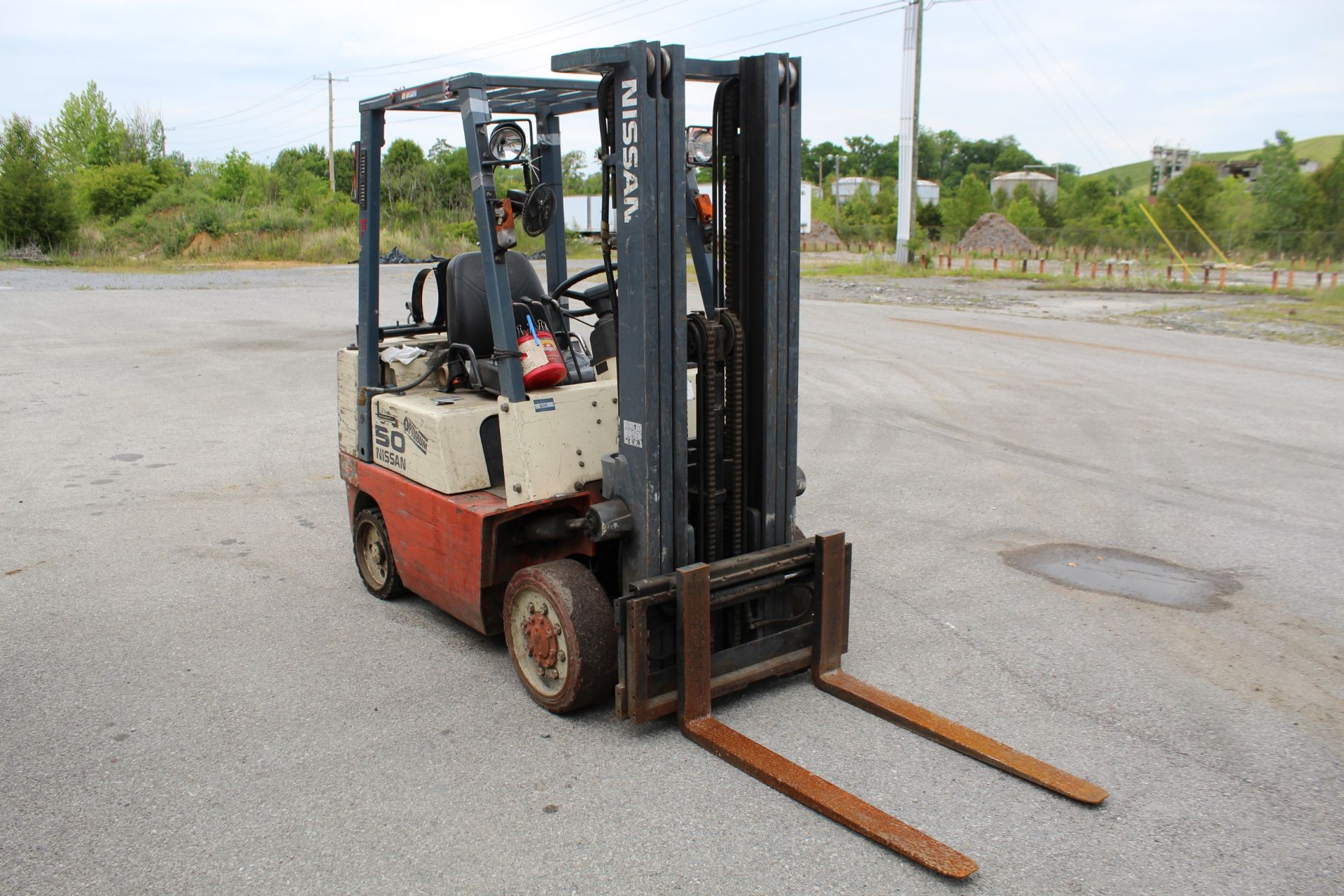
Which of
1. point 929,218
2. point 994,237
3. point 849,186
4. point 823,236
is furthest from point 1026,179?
point 994,237

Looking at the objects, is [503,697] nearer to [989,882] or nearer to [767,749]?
[767,749]

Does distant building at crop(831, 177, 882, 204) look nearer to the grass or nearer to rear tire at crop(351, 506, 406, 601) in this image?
the grass

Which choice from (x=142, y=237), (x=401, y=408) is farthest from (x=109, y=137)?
(x=401, y=408)

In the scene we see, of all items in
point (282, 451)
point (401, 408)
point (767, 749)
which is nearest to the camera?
point (767, 749)

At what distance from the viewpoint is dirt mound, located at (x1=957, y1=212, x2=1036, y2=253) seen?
56.2 meters

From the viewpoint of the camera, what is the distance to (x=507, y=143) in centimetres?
464

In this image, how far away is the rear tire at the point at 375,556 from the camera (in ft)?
19.6

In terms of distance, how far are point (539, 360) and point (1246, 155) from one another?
18804 cm

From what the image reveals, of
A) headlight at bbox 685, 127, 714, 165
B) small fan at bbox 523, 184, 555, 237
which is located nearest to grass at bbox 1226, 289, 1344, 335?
headlight at bbox 685, 127, 714, 165

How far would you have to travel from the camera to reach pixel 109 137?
72.1 m

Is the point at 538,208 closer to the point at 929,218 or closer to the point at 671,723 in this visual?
the point at 671,723

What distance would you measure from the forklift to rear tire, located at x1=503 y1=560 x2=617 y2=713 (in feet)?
0.04

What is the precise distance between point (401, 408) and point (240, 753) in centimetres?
184

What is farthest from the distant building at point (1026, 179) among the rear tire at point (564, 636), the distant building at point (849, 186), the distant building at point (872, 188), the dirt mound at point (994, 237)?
the rear tire at point (564, 636)
